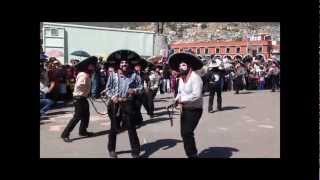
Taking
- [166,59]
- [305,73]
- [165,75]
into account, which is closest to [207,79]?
[165,75]

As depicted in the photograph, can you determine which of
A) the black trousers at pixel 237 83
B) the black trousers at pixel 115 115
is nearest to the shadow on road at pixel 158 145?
the black trousers at pixel 115 115

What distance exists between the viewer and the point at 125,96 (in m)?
8.69

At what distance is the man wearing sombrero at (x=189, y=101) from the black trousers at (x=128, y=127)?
2.36 ft

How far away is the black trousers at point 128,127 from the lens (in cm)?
865

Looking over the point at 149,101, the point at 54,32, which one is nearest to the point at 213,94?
the point at 149,101

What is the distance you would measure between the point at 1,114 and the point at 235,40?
4.07 m

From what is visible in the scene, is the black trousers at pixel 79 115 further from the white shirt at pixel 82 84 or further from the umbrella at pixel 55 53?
the umbrella at pixel 55 53

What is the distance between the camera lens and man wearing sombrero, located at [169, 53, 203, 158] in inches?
336

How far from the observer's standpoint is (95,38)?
10.3 metres

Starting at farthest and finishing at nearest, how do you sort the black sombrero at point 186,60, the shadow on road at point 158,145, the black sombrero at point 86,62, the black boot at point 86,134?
the black boot at point 86,134, the black sombrero at point 86,62, the shadow on road at point 158,145, the black sombrero at point 186,60

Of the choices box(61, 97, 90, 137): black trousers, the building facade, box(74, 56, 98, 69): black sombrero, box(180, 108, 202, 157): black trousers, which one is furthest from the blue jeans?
box(180, 108, 202, 157): black trousers

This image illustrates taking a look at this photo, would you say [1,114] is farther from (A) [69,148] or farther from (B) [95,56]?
(B) [95,56]

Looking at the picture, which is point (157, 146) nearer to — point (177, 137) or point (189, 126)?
point (177, 137)
